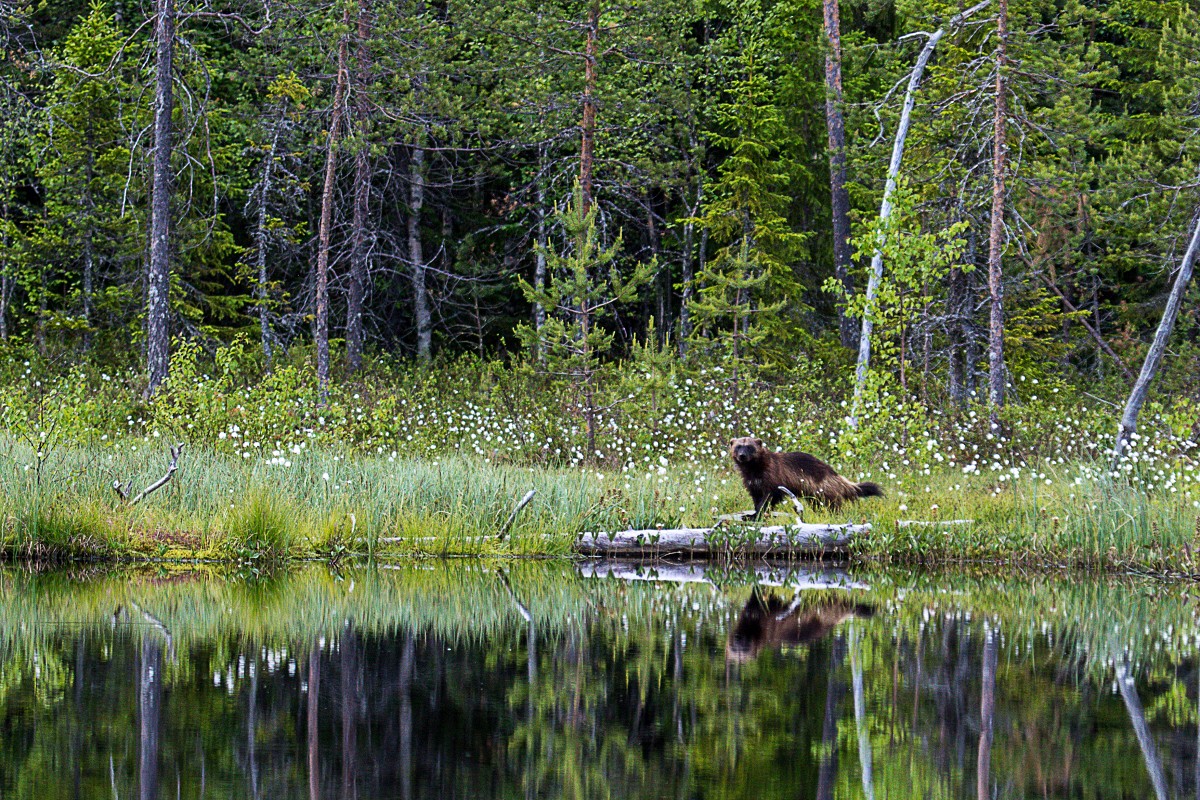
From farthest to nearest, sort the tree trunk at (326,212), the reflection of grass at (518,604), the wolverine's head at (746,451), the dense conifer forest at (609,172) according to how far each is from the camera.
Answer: the tree trunk at (326,212) < the dense conifer forest at (609,172) < the wolverine's head at (746,451) < the reflection of grass at (518,604)

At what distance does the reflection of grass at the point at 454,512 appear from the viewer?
496 inches

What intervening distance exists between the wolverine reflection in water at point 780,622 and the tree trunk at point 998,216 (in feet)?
29.3

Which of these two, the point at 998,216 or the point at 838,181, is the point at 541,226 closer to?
the point at 838,181

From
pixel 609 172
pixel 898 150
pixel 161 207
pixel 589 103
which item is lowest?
pixel 161 207

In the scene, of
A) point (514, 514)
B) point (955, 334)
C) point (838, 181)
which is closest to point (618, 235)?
point (838, 181)

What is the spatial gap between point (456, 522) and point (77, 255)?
1448 cm

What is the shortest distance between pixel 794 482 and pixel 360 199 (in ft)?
39.1

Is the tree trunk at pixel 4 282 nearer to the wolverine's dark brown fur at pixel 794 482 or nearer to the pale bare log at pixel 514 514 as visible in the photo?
the pale bare log at pixel 514 514

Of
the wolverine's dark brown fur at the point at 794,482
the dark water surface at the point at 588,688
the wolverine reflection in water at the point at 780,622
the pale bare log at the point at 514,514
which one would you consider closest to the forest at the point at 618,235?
the pale bare log at the point at 514,514

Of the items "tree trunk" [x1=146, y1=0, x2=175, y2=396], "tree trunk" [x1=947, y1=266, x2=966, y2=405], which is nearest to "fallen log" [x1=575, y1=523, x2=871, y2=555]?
"tree trunk" [x1=947, y1=266, x2=966, y2=405]

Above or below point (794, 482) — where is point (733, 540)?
below

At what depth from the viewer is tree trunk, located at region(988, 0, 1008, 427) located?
62.4ft

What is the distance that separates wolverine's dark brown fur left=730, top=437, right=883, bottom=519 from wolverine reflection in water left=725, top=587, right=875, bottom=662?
270 cm

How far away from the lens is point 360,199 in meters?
23.3
